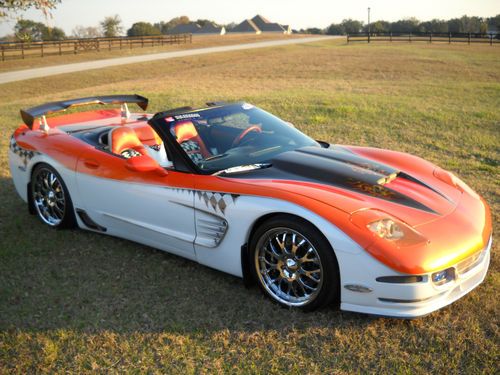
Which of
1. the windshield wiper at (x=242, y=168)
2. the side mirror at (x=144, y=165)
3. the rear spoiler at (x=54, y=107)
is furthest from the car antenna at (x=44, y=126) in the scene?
the windshield wiper at (x=242, y=168)

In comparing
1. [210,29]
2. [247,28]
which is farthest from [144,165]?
[247,28]

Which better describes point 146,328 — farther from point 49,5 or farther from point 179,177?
point 49,5

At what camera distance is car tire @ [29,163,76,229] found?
4.99 metres

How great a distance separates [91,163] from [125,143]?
37 centimetres

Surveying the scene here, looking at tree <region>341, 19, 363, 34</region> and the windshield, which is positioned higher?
tree <region>341, 19, 363, 34</region>

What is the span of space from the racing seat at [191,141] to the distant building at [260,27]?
372 feet

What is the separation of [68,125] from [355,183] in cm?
328

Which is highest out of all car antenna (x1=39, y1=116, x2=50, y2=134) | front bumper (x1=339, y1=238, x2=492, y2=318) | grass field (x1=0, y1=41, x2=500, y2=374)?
car antenna (x1=39, y1=116, x2=50, y2=134)

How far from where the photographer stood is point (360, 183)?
3783mm

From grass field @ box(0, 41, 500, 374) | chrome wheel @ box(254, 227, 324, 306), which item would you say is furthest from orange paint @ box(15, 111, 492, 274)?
grass field @ box(0, 41, 500, 374)

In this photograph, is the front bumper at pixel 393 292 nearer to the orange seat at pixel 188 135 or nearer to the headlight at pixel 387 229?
the headlight at pixel 387 229

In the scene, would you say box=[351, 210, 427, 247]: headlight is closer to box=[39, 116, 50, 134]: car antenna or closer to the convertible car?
the convertible car

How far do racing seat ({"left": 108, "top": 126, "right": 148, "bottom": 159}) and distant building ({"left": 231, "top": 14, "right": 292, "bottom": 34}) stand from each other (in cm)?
11280

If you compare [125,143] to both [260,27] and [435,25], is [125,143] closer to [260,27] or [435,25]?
[435,25]
